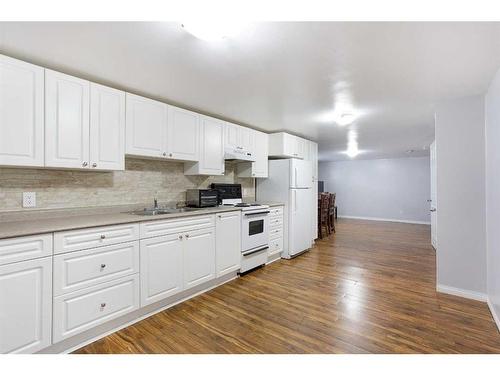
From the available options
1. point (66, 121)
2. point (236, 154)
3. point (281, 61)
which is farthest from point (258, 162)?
point (66, 121)

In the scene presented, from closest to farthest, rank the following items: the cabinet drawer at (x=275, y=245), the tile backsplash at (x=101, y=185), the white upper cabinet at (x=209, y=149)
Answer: the tile backsplash at (x=101, y=185), the white upper cabinet at (x=209, y=149), the cabinet drawer at (x=275, y=245)

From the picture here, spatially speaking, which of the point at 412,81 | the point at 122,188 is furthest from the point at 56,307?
the point at 412,81

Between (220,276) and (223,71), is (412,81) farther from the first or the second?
(220,276)

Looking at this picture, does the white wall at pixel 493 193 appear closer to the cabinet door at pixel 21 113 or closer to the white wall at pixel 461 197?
the white wall at pixel 461 197

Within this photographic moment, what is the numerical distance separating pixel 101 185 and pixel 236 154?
172cm

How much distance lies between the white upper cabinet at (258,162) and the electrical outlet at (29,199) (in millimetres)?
2698

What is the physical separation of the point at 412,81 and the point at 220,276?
2.87 meters

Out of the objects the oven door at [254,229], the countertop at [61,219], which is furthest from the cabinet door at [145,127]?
the oven door at [254,229]

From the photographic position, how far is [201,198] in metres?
3.27

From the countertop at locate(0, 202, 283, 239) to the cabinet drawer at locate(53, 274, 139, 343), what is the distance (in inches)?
19.4

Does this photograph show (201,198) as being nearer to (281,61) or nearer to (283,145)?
(283,145)

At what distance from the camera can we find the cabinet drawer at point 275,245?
405cm

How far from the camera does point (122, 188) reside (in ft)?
9.22

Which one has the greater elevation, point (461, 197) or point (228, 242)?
point (461, 197)
